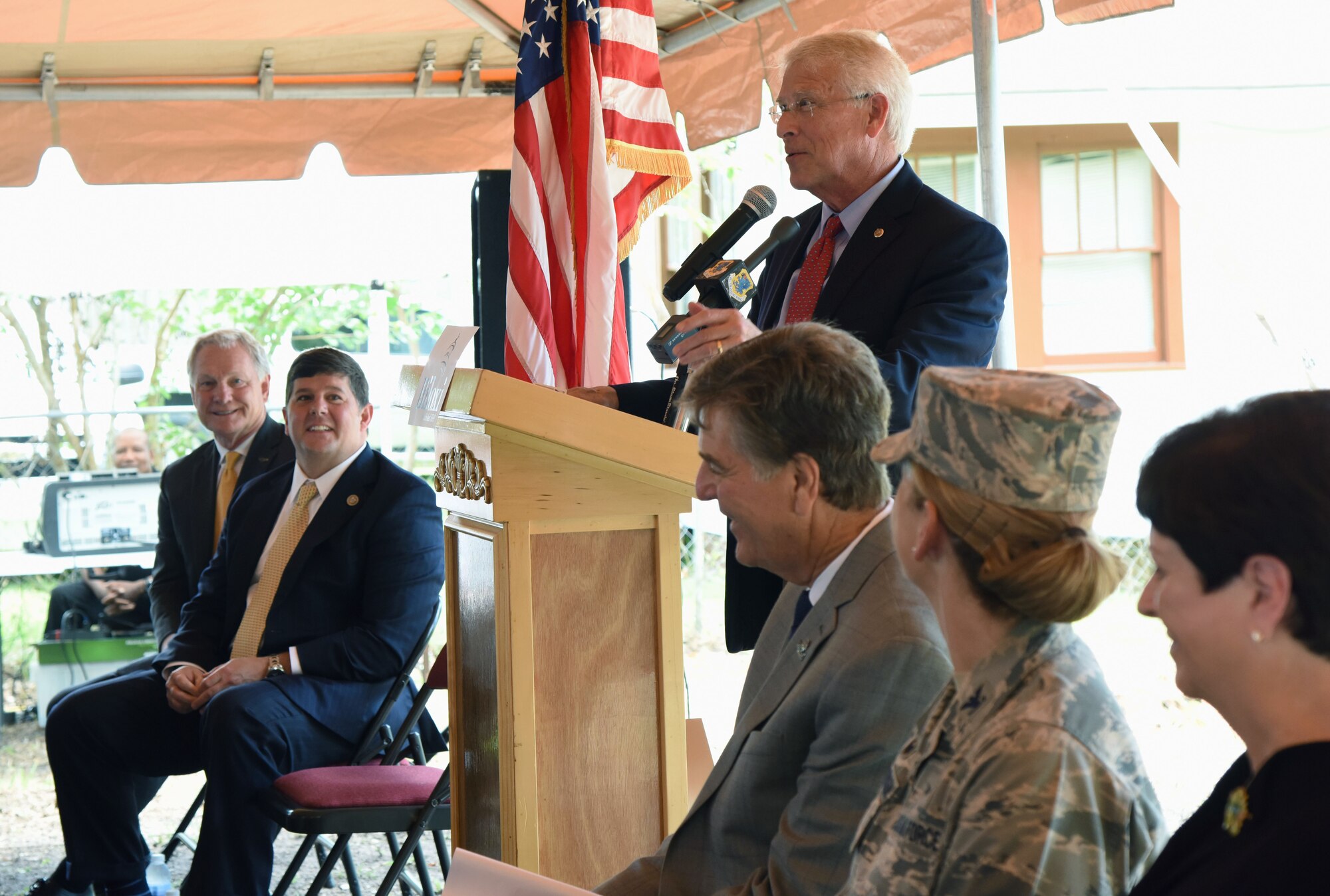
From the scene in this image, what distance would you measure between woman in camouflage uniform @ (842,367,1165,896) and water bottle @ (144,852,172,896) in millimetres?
3512

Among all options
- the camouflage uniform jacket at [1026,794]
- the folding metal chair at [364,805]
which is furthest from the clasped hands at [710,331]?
the folding metal chair at [364,805]

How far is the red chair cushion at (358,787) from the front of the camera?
3.38 meters

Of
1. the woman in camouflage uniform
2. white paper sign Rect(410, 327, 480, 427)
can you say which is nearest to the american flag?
white paper sign Rect(410, 327, 480, 427)

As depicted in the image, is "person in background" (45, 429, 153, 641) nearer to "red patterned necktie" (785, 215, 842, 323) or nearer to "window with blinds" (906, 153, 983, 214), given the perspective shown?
"red patterned necktie" (785, 215, 842, 323)

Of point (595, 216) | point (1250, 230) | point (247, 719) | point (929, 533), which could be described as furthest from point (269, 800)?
point (1250, 230)

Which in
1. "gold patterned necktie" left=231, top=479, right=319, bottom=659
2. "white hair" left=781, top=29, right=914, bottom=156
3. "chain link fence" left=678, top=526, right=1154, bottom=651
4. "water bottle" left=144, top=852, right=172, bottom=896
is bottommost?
"water bottle" left=144, top=852, right=172, bottom=896

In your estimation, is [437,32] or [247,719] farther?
[437,32]

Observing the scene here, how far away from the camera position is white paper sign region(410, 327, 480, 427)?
258 cm

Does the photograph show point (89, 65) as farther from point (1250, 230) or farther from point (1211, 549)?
point (1250, 230)

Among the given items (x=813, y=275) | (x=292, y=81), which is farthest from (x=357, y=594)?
(x=292, y=81)

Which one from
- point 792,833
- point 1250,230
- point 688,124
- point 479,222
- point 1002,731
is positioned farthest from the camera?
point 1250,230

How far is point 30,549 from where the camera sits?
7.53 m

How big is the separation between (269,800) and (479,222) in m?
2.96

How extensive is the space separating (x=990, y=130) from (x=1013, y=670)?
220 cm
